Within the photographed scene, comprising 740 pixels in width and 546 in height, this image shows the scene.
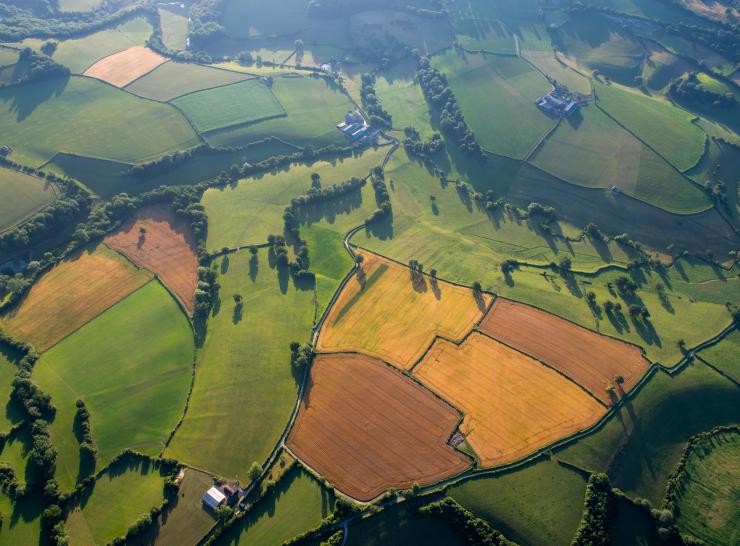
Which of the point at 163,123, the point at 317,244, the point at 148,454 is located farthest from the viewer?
the point at 163,123

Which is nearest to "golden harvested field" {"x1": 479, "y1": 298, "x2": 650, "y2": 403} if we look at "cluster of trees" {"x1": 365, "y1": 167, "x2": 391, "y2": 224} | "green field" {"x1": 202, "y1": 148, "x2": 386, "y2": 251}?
"cluster of trees" {"x1": 365, "y1": 167, "x2": 391, "y2": 224}

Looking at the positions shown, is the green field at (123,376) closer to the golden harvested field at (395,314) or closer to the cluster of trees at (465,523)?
the golden harvested field at (395,314)

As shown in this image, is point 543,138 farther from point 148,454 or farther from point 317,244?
point 148,454

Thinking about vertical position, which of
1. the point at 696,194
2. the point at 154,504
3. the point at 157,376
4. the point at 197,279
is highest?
the point at 696,194

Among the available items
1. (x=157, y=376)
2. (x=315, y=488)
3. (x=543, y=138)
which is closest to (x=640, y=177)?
(x=543, y=138)

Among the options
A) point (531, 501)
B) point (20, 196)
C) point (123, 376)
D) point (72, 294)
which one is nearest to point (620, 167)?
point (531, 501)

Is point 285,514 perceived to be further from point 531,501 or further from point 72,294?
point 72,294
